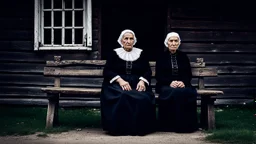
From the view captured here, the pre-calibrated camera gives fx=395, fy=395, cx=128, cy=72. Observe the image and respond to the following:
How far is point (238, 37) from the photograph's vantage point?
847cm

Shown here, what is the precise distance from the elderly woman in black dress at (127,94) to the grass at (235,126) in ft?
3.05

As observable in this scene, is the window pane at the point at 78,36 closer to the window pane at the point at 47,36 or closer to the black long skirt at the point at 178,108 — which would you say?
the window pane at the point at 47,36

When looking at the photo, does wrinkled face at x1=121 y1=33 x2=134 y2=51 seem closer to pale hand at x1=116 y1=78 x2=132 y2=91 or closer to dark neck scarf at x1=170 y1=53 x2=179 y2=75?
pale hand at x1=116 y1=78 x2=132 y2=91

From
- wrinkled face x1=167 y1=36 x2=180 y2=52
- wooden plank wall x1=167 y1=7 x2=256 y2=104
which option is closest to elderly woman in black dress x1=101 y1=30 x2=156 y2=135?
wrinkled face x1=167 y1=36 x2=180 y2=52

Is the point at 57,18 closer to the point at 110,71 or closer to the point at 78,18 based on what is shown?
the point at 78,18

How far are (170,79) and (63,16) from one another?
319 cm

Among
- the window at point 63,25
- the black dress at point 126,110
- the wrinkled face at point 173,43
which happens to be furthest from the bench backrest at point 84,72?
the window at point 63,25

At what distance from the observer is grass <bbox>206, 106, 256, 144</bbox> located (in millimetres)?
4988

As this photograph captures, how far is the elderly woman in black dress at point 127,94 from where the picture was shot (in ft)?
17.7

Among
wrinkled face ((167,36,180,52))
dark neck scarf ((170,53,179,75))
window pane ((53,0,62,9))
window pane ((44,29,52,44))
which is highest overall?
window pane ((53,0,62,9))

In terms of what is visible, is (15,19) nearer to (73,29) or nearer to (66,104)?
(73,29)

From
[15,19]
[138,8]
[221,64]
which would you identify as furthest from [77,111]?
[138,8]

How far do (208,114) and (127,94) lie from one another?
128 centimetres

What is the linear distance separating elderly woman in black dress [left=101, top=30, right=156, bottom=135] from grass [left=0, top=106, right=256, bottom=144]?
79 cm
